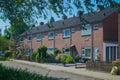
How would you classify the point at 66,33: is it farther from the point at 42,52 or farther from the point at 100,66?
the point at 100,66

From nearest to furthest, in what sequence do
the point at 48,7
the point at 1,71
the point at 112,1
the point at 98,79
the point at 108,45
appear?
1. the point at 112,1
2. the point at 48,7
3. the point at 1,71
4. the point at 98,79
5. the point at 108,45

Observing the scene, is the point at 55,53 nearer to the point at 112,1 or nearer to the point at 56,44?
the point at 56,44

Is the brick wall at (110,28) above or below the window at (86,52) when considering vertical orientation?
above

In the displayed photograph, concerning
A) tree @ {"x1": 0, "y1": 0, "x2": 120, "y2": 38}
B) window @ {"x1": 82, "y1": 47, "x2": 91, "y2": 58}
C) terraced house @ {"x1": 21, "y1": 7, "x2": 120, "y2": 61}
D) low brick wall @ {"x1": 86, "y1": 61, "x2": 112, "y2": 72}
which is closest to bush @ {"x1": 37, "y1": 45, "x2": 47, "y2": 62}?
terraced house @ {"x1": 21, "y1": 7, "x2": 120, "y2": 61}

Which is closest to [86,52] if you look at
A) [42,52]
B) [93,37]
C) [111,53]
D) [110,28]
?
[93,37]

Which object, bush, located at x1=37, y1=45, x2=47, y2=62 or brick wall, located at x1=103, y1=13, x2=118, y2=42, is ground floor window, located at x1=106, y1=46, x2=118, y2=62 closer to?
brick wall, located at x1=103, y1=13, x2=118, y2=42

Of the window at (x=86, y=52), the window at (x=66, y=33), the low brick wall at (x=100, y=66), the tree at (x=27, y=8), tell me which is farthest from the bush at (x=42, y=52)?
the tree at (x=27, y=8)

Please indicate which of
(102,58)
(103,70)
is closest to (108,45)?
(102,58)

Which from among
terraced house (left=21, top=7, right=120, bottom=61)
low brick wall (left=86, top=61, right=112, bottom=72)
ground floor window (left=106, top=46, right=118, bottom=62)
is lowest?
low brick wall (left=86, top=61, right=112, bottom=72)

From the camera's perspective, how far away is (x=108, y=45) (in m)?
39.0

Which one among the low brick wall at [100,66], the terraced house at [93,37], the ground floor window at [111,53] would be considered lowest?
the low brick wall at [100,66]

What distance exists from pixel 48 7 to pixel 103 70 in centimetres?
1687

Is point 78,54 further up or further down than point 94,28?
further down

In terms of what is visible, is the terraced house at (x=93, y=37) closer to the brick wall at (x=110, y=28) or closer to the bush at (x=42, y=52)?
the brick wall at (x=110, y=28)
